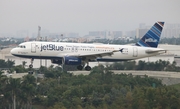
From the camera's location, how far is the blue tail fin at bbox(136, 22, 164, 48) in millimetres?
73725

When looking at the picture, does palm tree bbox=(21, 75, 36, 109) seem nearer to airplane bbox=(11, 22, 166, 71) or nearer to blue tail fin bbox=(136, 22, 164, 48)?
Result: airplane bbox=(11, 22, 166, 71)

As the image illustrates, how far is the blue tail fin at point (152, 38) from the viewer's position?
2903 inches

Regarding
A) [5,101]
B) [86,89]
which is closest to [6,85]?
[5,101]

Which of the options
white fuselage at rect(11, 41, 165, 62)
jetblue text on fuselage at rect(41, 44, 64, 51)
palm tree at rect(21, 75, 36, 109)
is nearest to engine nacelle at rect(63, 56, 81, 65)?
white fuselage at rect(11, 41, 165, 62)

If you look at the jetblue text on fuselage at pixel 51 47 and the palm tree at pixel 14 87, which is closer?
the jetblue text on fuselage at pixel 51 47

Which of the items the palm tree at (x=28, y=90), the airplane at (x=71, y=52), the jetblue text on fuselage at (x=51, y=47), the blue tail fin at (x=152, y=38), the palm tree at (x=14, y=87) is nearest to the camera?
the jetblue text on fuselage at (x=51, y=47)

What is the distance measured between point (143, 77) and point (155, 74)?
16.8ft

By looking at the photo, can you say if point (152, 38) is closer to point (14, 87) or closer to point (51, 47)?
point (51, 47)

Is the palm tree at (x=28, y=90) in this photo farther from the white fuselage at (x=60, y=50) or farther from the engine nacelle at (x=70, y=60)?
the engine nacelle at (x=70, y=60)

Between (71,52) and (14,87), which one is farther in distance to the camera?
(14,87)

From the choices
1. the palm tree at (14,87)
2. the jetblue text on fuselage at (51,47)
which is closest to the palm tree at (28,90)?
the palm tree at (14,87)

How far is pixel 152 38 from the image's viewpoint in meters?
74.6

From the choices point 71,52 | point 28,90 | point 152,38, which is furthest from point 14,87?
point 152,38

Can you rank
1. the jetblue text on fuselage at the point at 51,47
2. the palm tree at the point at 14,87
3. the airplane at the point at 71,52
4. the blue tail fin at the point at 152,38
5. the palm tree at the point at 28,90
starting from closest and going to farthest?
the jetblue text on fuselage at the point at 51,47, the airplane at the point at 71,52, the blue tail fin at the point at 152,38, the palm tree at the point at 14,87, the palm tree at the point at 28,90
